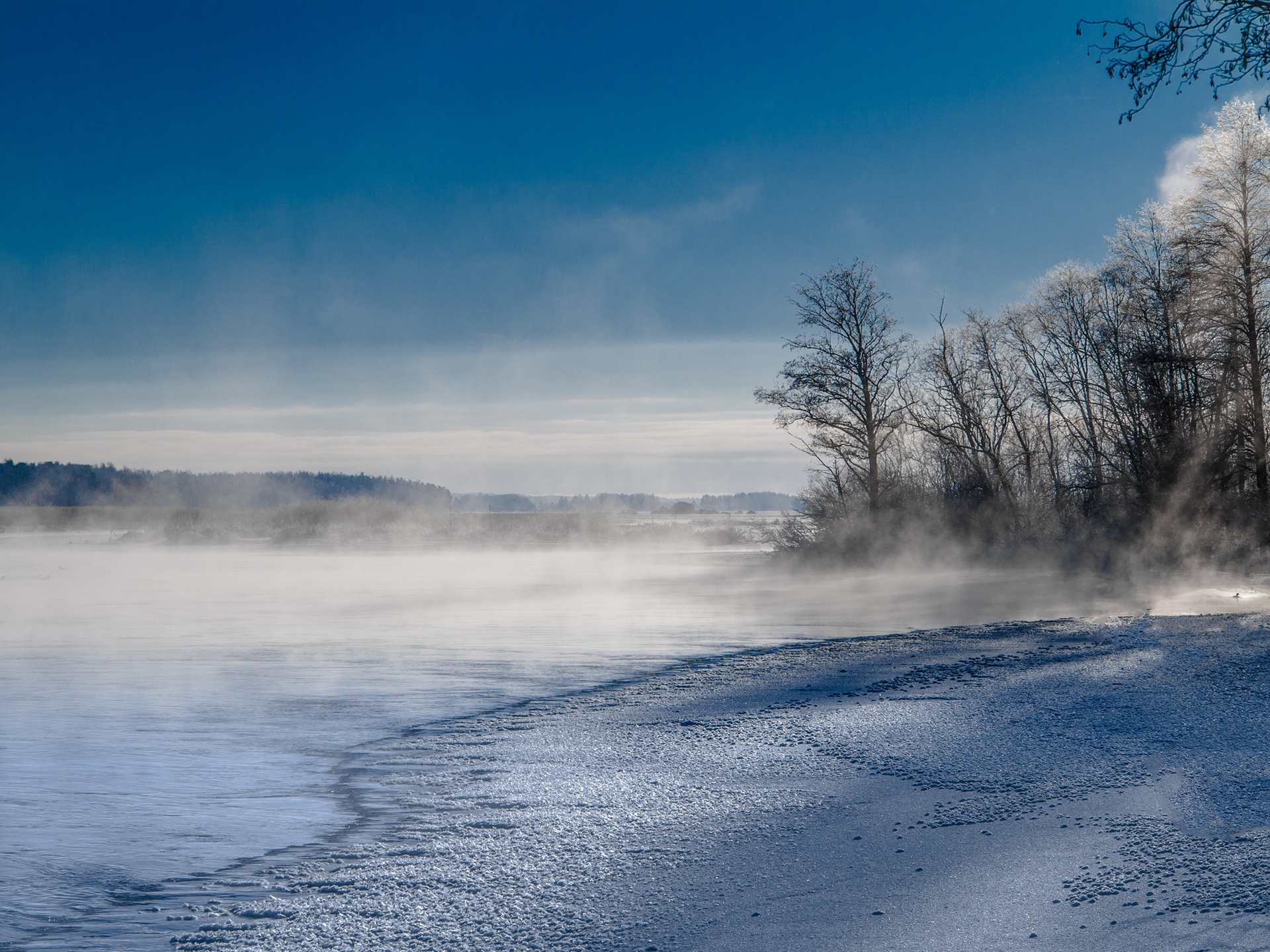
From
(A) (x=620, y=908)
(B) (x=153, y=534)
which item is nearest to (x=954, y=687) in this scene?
(A) (x=620, y=908)

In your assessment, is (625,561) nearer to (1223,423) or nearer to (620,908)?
(1223,423)

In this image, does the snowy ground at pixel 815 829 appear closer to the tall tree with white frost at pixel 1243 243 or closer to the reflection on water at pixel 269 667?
the reflection on water at pixel 269 667

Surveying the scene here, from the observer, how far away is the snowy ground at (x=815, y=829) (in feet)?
12.8

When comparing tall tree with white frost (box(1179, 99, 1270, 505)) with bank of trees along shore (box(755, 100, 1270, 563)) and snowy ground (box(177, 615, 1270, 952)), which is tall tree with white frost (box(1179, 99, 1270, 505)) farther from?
snowy ground (box(177, 615, 1270, 952))

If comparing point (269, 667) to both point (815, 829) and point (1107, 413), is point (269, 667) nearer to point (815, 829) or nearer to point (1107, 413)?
point (815, 829)

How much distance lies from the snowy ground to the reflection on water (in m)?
0.74

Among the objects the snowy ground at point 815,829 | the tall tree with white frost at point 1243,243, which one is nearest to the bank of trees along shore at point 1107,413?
the tall tree with white frost at point 1243,243

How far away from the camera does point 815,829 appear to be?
510cm

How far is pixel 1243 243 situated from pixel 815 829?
72.3 ft

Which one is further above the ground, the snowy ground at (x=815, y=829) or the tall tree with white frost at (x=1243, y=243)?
the tall tree with white frost at (x=1243, y=243)

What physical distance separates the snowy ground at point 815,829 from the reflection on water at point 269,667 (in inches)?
29.2

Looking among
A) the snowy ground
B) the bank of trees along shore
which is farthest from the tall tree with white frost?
the snowy ground

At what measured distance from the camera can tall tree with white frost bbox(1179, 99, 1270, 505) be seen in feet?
70.4

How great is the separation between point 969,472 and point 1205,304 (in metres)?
11.2
